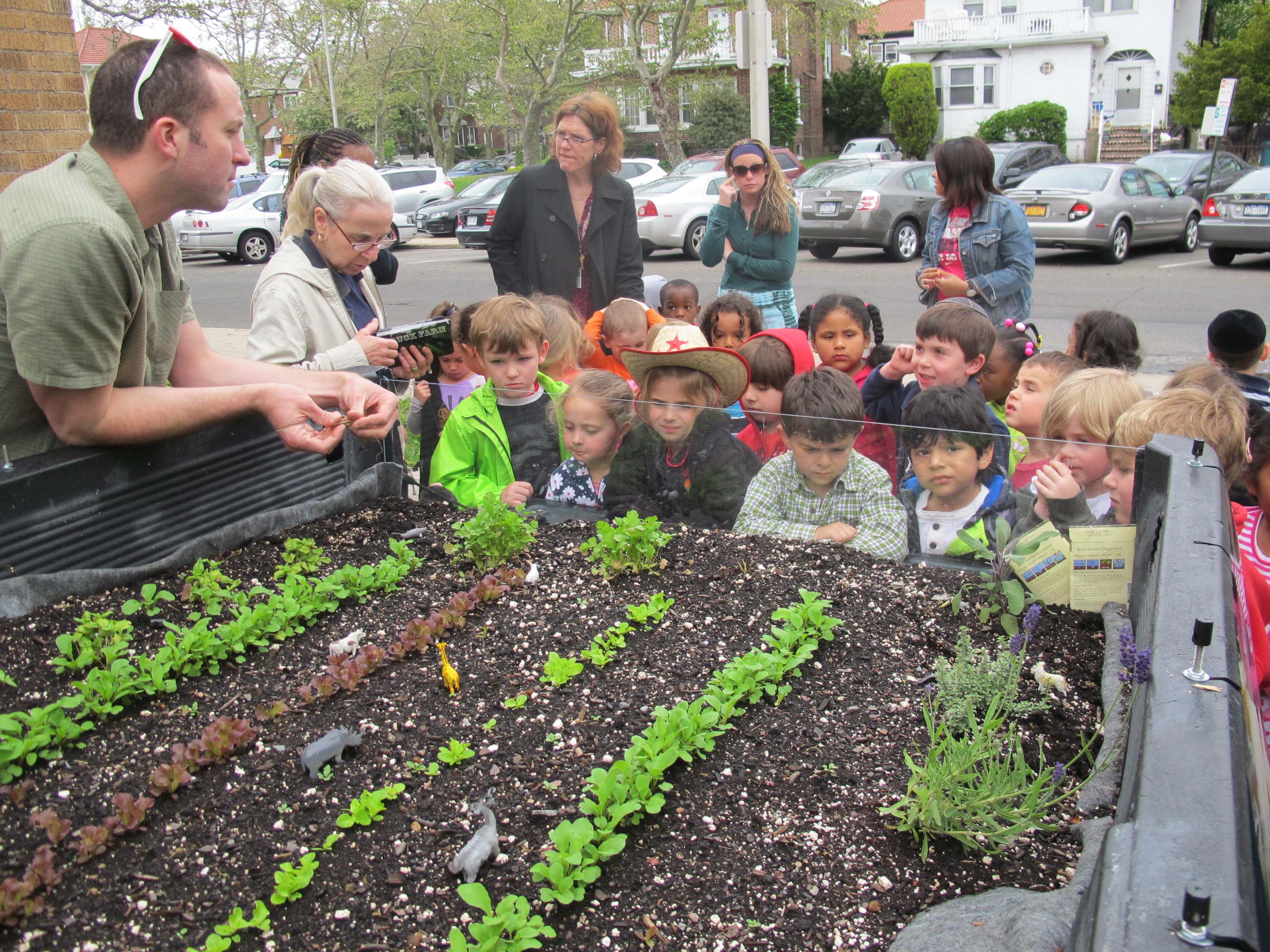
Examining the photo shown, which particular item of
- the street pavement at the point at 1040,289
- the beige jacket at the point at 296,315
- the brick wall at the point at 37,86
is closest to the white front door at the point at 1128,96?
the street pavement at the point at 1040,289

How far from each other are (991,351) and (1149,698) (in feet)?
12.1

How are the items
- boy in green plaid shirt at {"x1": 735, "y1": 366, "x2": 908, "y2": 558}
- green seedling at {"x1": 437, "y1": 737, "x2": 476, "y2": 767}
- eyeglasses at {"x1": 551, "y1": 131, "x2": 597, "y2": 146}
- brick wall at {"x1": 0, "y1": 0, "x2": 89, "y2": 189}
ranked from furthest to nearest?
eyeglasses at {"x1": 551, "y1": 131, "x2": 597, "y2": 146} → brick wall at {"x1": 0, "y1": 0, "x2": 89, "y2": 189} → boy in green plaid shirt at {"x1": 735, "y1": 366, "x2": 908, "y2": 558} → green seedling at {"x1": 437, "y1": 737, "x2": 476, "y2": 767}

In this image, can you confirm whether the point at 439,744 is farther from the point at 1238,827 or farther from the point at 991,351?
the point at 991,351

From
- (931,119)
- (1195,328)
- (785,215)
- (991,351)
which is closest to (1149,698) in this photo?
(991,351)

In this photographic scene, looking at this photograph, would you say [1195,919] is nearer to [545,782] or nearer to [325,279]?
[545,782]

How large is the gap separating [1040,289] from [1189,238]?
6645 mm

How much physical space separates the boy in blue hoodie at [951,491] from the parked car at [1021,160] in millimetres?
19240

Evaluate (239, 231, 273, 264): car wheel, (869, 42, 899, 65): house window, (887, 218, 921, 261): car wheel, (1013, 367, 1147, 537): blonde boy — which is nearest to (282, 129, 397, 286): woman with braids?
(1013, 367, 1147, 537): blonde boy

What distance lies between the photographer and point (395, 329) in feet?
13.6

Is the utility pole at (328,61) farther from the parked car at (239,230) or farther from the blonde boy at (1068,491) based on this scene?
the blonde boy at (1068,491)

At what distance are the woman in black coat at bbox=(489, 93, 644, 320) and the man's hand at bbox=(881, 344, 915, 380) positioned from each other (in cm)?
168

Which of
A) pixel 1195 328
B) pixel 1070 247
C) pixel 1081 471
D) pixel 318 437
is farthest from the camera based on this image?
pixel 1070 247

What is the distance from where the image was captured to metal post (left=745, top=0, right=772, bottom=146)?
37.1 feet

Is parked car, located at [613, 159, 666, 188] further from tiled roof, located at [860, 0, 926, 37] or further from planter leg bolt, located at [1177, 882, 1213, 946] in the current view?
tiled roof, located at [860, 0, 926, 37]
